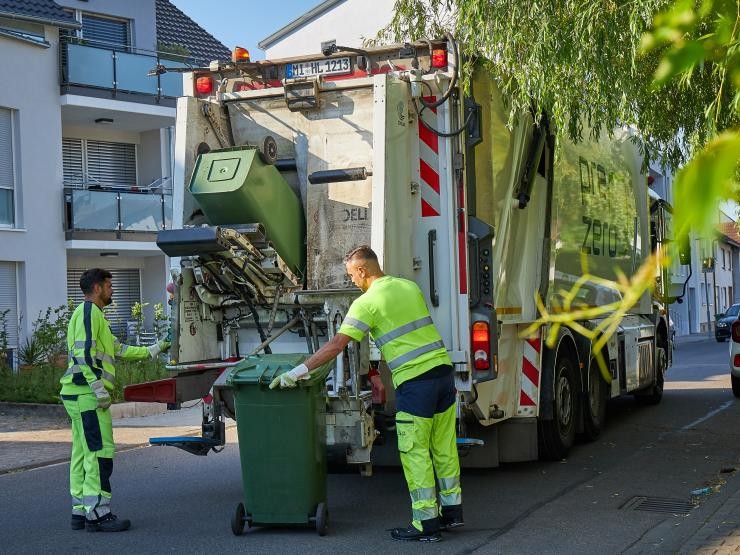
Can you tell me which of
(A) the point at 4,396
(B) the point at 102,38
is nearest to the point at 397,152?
(A) the point at 4,396

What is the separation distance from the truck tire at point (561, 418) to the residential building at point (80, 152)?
534 inches

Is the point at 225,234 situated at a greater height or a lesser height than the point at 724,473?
greater

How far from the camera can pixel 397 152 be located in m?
6.68

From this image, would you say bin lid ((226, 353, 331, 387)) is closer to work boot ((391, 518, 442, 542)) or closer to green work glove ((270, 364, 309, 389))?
green work glove ((270, 364, 309, 389))

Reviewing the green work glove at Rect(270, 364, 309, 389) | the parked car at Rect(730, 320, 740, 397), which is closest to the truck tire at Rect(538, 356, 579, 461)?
the green work glove at Rect(270, 364, 309, 389)

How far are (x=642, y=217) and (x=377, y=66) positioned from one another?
5.27 metres

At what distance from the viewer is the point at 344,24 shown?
116 feet

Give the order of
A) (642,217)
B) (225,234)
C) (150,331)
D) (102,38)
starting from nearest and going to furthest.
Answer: (225,234) < (642,217) < (150,331) < (102,38)

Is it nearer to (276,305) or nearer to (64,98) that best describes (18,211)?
(64,98)

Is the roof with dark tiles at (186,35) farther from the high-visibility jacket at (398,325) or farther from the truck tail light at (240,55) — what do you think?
the high-visibility jacket at (398,325)

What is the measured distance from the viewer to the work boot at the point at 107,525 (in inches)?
249

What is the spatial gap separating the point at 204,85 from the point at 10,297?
→ 45.0 feet

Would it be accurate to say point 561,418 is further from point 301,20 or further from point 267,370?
point 301,20

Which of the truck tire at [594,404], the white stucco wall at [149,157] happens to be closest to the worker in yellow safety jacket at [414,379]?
the truck tire at [594,404]
